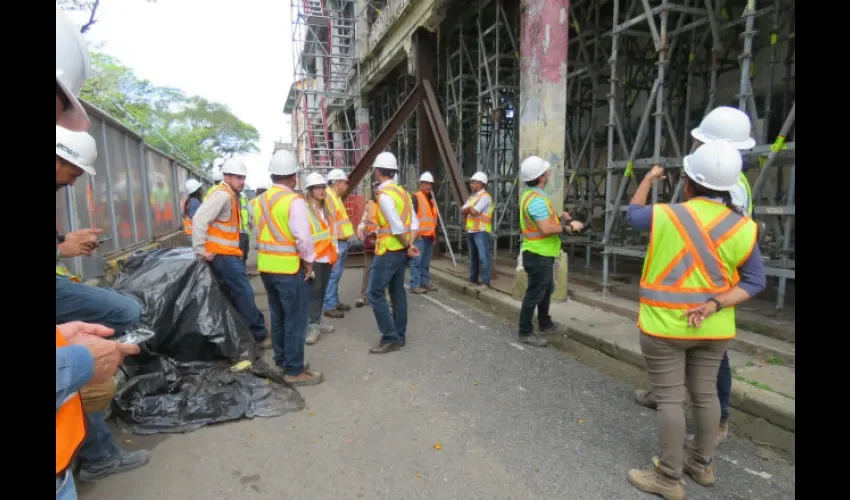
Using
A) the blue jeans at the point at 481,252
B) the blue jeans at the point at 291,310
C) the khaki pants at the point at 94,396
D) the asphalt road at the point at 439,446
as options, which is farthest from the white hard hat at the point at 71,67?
the blue jeans at the point at 481,252

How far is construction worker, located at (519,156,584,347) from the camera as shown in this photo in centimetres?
459

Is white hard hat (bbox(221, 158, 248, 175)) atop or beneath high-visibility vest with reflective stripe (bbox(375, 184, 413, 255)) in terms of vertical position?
atop

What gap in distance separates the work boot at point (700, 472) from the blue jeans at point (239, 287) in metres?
4.07

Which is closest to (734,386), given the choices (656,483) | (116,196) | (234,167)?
(656,483)

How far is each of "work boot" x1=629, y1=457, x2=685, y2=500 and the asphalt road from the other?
0.05m

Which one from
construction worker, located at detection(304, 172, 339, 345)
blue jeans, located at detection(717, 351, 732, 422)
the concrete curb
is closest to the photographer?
blue jeans, located at detection(717, 351, 732, 422)

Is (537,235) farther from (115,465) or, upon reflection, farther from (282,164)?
(115,465)

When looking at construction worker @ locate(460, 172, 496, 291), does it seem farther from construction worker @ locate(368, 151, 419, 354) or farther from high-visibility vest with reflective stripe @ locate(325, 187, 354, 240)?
construction worker @ locate(368, 151, 419, 354)

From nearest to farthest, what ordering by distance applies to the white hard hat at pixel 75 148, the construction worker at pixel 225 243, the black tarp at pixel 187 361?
the white hard hat at pixel 75 148 → the black tarp at pixel 187 361 → the construction worker at pixel 225 243

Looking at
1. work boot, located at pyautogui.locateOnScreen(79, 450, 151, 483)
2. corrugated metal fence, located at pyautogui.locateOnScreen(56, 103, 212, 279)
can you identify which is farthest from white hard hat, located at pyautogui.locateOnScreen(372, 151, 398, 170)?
work boot, located at pyautogui.locateOnScreen(79, 450, 151, 483)

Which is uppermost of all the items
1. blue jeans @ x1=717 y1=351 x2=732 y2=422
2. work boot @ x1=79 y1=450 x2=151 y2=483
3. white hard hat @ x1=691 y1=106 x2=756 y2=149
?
white hard hat @ x1=691 y1=106 x2=756 y2=149

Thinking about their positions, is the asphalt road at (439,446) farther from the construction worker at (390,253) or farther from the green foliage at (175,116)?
the green foliage at (175,116)

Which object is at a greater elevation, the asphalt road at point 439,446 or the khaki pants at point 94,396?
A: the khaki pants at point 94,396

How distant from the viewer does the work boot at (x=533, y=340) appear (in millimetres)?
4918
